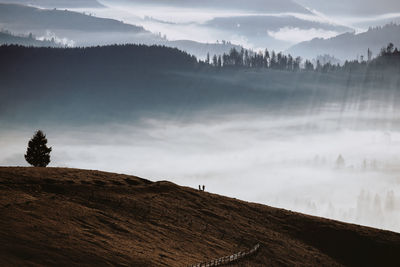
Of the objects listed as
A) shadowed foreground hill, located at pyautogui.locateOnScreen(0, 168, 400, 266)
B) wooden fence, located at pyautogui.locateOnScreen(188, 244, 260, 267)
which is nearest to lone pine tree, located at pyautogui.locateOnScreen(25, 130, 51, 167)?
shadowed foreground hill, located at pyautogui.locateOnScreen(0, 168, 400, 266)

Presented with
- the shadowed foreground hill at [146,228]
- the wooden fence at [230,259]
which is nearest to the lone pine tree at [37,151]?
the shadowed foreground hill at [146,228]

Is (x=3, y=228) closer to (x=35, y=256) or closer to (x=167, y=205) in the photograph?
(x=35, y=256)

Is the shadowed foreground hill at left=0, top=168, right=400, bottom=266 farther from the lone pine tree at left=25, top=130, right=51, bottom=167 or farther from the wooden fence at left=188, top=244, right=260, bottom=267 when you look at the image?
the lone pine tree at left=25, top=130, right=51, bottom=167

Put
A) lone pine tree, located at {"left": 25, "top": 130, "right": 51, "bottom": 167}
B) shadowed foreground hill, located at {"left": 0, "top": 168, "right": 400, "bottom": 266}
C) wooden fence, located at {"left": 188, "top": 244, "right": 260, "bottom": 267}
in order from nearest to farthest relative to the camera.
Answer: shadowed foreground hill, located at {"left": 0, "top": 168, "right": 400, "bottom": 266} < wooden fence, located at {"left": 188, "top": 244, "right": 260, "bottom": 267} < lone pine tree, located at {"left": 25, "top": 130, "right": 51, "bottom": 167}

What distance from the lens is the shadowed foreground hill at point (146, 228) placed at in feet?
160

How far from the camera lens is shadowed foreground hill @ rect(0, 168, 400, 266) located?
48875mm

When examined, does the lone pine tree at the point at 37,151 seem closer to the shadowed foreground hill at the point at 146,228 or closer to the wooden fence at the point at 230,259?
the shadowed foreground hill at the point at 146,228

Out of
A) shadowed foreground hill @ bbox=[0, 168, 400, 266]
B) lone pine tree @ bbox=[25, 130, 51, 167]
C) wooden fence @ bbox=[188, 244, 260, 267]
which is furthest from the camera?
lone pine tree @ bbox=[25, 130, 51, 167]

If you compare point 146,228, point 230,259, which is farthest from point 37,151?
point 230,259

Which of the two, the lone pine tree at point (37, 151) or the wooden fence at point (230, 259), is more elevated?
the lone pine tree at point (37, 151)

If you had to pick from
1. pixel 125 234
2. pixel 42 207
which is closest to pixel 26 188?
pixel 42 207

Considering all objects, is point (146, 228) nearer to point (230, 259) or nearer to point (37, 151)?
point (230, 259)

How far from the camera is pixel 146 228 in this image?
62.1m

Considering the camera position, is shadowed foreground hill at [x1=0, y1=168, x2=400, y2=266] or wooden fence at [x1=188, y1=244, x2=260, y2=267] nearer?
shadowed foreground hill at [x1=0, y1=168, x2=400, y2=266]
